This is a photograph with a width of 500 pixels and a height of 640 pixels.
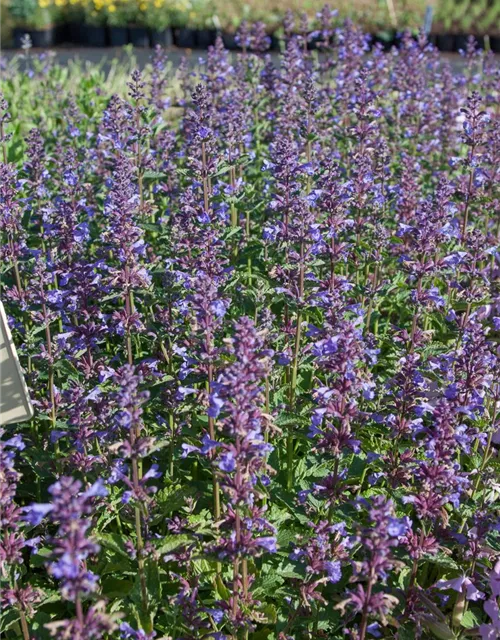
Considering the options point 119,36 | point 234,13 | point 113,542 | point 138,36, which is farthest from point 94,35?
point 113,542

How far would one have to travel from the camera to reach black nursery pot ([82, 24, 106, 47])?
27.2 metres

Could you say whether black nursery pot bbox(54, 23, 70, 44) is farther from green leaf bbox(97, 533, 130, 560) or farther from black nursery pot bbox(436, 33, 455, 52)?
green leaf bbox(97, 533, 130, 560)

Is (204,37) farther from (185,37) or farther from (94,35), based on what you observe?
(94,35)

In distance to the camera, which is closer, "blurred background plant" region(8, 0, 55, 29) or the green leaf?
the green leaf

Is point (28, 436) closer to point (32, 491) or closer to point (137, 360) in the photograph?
point (32, 491)

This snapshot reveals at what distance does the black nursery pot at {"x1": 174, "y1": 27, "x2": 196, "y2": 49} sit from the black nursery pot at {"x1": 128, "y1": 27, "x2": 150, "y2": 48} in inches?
40.7

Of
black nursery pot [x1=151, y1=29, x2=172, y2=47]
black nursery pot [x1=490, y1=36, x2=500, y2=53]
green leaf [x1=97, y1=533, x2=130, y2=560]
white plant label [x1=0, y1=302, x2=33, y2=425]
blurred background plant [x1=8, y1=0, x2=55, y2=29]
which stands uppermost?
blurred background plant [x1=8, y1=0, x2=55, y2=29]

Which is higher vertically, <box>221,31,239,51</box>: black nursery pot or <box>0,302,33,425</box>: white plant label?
<box>0,302,33,425</box>: white plant label

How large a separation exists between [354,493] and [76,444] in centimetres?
177

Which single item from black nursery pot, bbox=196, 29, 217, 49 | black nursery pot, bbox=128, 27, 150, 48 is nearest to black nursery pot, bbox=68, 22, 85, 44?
black nursery pot, bbox=128, 27, 150, 48

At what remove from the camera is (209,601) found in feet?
11.7

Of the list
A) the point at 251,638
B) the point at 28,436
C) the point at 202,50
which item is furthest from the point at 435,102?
the point at 202,50

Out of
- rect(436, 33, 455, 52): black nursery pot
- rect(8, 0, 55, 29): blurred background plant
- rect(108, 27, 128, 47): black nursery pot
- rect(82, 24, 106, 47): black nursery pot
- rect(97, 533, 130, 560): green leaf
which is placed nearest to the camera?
rect(97, 533, 130, 560): green leaf

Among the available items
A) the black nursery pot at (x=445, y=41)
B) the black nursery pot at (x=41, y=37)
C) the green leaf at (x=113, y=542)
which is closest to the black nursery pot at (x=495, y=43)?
the black nursery pot at (x=445, y=41)
